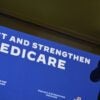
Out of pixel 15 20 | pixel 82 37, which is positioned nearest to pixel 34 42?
pixel 15 20

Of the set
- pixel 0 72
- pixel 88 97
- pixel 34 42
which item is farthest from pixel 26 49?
pixel 88 97

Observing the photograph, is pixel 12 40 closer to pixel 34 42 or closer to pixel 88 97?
pixel 34 42

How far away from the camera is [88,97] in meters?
1.57

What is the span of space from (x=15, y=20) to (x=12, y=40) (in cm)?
18

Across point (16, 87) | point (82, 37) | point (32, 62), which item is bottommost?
point (16, 87)

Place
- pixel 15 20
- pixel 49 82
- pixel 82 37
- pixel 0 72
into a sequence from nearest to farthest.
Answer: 1. pixel 0 72
2. pixel 49 82
3. pixel 15 20
4. pixel 82 37

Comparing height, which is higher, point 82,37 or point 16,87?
point 82,37

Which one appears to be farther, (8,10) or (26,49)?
(8,10)

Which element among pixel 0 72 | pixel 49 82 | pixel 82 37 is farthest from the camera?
pixel 82 37

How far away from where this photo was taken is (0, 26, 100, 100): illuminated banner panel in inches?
57.2

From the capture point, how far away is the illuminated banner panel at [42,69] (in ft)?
4.77

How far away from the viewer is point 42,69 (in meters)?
1.53

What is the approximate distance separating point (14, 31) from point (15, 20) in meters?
0.15

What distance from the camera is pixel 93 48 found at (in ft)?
5.90
